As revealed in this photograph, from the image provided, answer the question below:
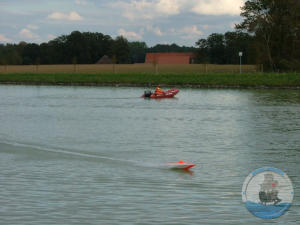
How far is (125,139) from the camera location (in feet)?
79.7

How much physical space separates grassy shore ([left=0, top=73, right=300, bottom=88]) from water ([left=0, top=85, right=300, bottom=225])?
3221cm

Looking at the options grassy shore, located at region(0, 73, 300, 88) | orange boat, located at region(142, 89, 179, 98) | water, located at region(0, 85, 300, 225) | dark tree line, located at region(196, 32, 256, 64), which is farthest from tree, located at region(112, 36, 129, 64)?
water, located at region(0, 85, 300, 225)

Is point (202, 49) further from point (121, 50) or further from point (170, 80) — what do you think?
point (170, 80)

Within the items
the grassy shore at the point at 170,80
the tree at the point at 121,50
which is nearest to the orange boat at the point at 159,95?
the grassy shore at the point at 170,80

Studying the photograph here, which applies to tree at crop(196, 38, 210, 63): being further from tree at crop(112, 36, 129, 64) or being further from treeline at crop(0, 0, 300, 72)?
tree at crop(112, 36, 129, 64)

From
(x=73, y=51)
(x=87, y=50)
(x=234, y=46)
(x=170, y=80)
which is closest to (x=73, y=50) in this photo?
(x=73, y=51)

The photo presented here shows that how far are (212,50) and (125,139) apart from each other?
128 m

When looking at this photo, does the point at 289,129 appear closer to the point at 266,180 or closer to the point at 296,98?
the point at 266,180

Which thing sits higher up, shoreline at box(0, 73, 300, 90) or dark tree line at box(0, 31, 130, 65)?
dark tree line at box(0, 31, 130, 65)

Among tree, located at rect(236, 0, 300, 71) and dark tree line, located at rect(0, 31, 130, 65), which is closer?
tree, located at rect(236, 0, 300, 71)

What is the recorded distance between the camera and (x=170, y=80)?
73562mm

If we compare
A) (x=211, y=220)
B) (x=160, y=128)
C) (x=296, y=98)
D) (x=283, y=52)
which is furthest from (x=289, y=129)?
(x=283, y=52)

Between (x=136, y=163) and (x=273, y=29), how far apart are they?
70275mm

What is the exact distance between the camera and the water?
12.3m
